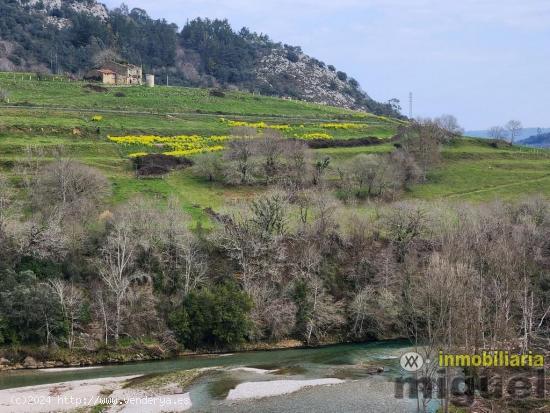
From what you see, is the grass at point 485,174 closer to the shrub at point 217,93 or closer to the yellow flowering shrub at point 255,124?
the yellow flowering shrub at point 255,124

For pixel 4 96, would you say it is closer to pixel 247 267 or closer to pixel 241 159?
pixel 241 159

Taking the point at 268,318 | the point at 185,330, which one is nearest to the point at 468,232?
the point at 268,318

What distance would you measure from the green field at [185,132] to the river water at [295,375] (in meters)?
21.8

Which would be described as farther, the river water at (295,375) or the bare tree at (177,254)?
the bare tree at (177,254)

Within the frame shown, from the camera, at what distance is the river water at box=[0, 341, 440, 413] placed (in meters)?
39.1

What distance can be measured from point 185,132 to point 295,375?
212 ft

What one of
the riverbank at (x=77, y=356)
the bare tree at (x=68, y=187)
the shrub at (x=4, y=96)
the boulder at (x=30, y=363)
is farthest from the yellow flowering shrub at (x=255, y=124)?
the boulder at (x=30, y=363)

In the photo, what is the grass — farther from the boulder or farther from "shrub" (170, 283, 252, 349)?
the boulder

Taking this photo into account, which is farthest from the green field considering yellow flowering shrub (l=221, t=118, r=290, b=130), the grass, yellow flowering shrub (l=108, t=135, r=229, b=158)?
yellow flowering shrub (l=108, t=135, r=229, b=158)

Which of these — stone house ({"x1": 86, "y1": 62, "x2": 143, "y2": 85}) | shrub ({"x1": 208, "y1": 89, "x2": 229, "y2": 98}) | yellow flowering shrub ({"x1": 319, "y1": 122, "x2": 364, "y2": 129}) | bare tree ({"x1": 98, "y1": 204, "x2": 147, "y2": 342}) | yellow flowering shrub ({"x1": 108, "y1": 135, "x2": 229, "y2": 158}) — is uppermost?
stone house ({"x1": 86, "y1": 62, "x2": 143, "y2": 85})

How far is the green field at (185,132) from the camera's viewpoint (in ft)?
268

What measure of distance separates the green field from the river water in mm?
21838

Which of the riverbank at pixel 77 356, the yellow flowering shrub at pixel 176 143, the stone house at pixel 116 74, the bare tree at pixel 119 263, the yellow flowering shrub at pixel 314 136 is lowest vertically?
the riverbank at pixel 77 356

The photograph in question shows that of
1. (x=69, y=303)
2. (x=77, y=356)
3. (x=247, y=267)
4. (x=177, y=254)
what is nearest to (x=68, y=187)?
(x=177, y=254)
